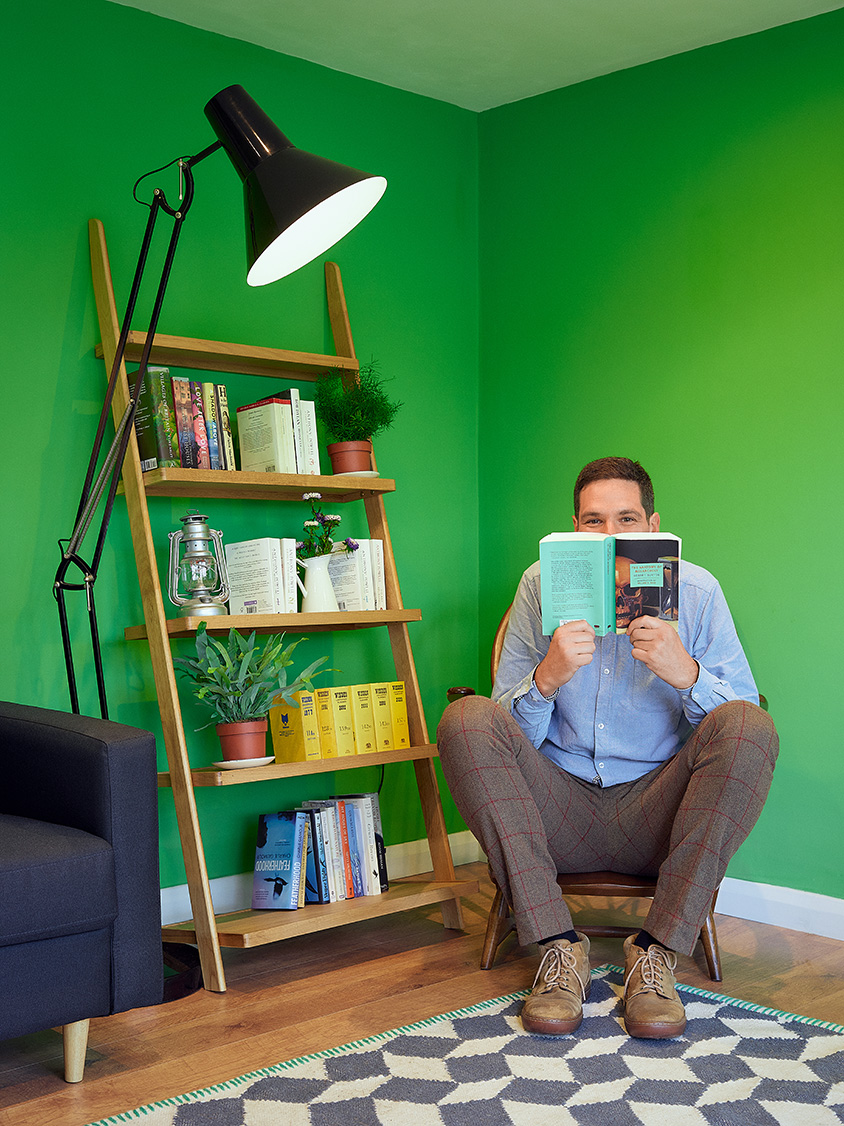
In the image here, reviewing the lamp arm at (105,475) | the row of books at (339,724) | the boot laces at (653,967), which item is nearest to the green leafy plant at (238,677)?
the row of books at (339,724)

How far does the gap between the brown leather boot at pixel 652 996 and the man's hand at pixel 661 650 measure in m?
0.52

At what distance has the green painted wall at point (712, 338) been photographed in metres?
2.69

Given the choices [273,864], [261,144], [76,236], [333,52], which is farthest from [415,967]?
[333,52]

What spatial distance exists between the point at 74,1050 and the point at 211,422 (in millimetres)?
1427

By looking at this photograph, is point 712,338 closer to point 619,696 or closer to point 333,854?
point 619,696

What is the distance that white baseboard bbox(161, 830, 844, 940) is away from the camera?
2645 millimetres

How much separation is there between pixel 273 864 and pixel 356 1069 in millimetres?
833

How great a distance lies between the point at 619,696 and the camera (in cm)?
241

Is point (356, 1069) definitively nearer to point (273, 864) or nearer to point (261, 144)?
point (273, 864)

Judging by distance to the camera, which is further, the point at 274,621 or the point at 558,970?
the point at 274,621

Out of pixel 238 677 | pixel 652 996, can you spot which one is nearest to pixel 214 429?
pixel 238 677

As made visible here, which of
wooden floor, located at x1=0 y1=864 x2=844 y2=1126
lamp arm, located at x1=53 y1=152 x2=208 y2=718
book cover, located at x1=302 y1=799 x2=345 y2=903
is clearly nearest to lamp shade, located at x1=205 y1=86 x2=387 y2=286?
lamp arm, located at x1=53 y1=152 x2=208 y2=718

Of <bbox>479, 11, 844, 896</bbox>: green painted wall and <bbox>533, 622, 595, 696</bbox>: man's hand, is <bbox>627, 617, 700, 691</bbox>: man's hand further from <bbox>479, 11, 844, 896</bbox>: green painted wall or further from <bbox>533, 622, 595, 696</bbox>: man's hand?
<bbox>479, 11, 844, 896</bbox>: green painted wall

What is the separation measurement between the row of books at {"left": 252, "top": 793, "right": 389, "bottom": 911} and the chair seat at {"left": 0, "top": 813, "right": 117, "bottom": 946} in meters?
0.86
